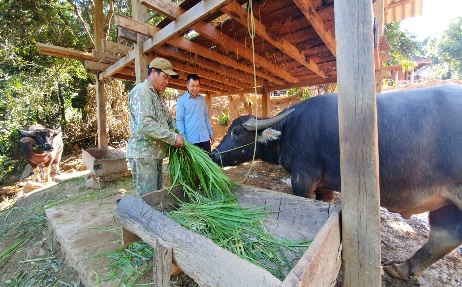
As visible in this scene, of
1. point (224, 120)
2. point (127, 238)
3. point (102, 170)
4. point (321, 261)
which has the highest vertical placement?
point (224, 120)

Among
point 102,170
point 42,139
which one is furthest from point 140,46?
point 42,139

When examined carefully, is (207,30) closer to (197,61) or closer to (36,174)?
(197,61)

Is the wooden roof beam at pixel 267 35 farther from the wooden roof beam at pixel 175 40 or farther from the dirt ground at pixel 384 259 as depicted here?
the dirt ground at pixel 384 259

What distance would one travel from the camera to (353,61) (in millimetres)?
1413

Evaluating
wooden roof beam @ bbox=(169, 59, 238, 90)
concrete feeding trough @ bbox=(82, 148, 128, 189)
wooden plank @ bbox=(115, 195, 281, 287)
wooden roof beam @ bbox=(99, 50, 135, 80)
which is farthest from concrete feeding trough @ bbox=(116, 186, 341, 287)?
wooden roof beam @ bbox=(169, 59, 238, 90)

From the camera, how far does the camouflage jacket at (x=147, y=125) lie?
2414mm

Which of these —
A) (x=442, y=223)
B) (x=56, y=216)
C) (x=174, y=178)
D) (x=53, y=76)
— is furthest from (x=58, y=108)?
(x=442, y=223)

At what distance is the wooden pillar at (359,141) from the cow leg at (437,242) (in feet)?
4.51

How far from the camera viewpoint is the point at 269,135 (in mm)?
3268

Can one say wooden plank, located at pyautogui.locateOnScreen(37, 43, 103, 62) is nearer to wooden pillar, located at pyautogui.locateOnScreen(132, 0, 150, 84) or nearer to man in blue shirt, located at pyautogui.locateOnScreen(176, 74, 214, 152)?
wooden pillar, located at pyautogui.locateOnScreen(132, 0, 150, 84)

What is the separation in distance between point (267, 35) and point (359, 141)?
2363 millimetres

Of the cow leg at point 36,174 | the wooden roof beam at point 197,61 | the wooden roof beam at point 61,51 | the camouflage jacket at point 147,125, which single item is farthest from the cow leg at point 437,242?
the cow leg at point 36,174

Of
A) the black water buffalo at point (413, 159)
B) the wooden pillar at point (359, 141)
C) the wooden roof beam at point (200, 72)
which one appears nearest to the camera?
the wooden pillar at point (359, 141)

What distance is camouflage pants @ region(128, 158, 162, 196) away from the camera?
8.60ft
